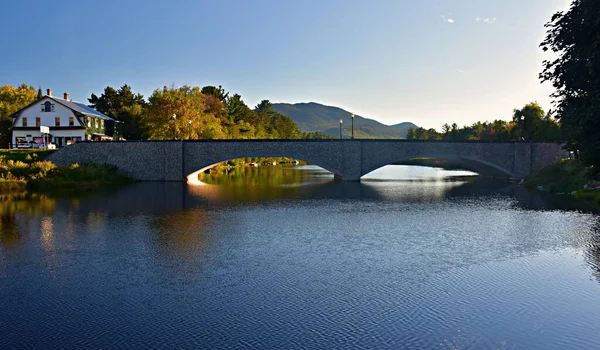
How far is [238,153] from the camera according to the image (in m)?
59.1

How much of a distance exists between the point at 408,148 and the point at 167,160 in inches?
1169

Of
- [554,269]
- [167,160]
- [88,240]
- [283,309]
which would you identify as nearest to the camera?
[283,309]

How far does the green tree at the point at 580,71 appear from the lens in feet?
62.5

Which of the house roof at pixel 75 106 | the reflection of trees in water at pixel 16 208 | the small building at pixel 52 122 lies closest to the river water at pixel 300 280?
the reflection of trees in water at pixel 16 208

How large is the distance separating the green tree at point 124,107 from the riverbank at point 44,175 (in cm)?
2477

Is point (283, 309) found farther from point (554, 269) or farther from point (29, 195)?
point (29, 195)

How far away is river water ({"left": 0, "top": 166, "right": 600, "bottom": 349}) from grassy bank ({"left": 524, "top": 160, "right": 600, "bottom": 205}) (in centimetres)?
1108

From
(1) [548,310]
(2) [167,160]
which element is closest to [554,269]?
(1) [548,310]

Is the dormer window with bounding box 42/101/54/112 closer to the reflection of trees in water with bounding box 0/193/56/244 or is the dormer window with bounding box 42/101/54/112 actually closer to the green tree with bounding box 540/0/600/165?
the reflection of trees in water with bounding box 0/193/56/244

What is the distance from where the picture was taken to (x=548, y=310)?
13.4 meters

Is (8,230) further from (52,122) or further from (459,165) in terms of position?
(459,165)

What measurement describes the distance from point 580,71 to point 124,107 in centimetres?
8289

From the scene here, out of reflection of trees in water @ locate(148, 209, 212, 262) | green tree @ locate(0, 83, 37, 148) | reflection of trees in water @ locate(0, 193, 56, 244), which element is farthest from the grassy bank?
green tree @ locate(0, 83, 37, 148)

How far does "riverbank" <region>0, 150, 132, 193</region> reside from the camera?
162 ft
